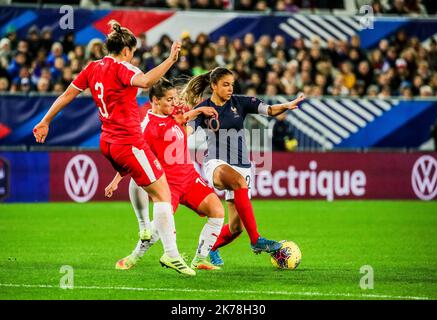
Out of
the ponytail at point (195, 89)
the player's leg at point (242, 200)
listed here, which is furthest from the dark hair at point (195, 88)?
the player's leg at point (242, 200)

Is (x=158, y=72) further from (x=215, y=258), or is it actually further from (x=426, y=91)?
(x=426, y=91)

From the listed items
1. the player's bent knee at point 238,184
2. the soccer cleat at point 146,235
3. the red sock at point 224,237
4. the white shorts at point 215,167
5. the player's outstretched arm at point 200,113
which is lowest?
the red sock at point 224,237

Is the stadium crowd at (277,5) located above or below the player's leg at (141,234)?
above

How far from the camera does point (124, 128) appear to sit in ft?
32.0

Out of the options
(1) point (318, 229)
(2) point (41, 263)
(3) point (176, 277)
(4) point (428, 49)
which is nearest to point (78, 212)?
(1) point (318, 229)

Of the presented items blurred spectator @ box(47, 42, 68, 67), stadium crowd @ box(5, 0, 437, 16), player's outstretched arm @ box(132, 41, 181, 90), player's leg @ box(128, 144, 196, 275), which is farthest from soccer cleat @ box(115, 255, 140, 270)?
stadium crowd @ box(5, 0, 437, 16)

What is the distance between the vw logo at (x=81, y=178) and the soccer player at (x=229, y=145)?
31.4 feet

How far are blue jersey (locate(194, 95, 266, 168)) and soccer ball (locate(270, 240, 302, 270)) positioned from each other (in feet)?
3.65

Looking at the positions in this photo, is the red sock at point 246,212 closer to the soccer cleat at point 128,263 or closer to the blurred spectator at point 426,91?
the soccer cleat at point 128,263

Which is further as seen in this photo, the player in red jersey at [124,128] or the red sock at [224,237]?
the red sock at [224,237]

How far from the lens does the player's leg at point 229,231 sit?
1113 centimetres

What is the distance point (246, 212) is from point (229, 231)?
2.02 feet

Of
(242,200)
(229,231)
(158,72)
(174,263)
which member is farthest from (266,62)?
(158,72)

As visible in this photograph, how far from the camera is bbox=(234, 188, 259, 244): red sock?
10.6 m
